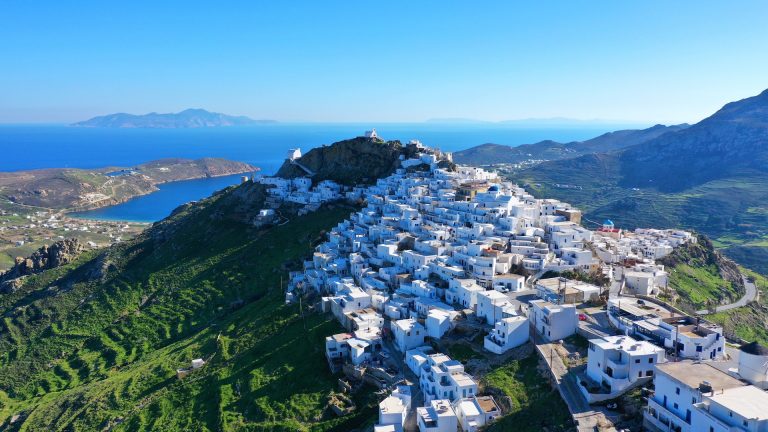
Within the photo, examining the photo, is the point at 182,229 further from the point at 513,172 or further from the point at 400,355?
the point at 513,172

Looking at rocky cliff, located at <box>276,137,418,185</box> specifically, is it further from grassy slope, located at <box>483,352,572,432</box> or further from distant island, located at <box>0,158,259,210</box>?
distant island, located at <box>0,158,259,210</box>

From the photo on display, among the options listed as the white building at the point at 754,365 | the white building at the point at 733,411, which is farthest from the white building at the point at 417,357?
the white building at the point at 754,365

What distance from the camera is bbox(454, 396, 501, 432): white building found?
25.0m

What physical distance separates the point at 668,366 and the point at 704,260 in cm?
4941

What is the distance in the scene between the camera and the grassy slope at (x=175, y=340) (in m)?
33.9

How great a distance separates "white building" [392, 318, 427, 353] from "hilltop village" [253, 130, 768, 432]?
0.26ft

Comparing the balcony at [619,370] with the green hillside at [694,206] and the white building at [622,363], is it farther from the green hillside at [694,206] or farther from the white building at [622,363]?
the green hillside at [694,206]

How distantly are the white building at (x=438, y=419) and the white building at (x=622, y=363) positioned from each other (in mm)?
7263

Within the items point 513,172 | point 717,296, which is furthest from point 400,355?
point 513,172

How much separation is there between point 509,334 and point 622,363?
7.05 meters

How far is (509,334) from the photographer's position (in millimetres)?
30250

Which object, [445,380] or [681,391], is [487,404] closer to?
[445,380]

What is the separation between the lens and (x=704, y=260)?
6362cm

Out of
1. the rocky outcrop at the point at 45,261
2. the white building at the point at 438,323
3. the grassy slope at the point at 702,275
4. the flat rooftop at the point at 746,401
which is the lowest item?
the rocky outcrop at the point at 45,261
